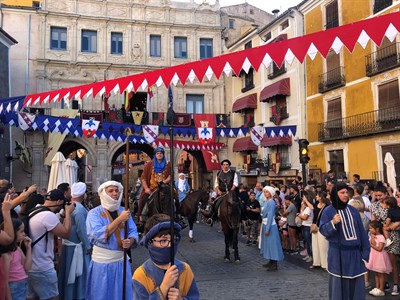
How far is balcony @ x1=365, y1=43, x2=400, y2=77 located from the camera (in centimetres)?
1700

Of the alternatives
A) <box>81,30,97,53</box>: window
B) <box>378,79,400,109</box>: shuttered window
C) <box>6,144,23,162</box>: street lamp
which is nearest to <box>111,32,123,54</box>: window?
<box>81,30,97,53</box>: window

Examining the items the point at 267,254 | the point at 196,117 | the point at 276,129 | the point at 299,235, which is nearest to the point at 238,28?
the point at 196,117

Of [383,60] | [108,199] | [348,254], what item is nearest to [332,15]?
[383,60]

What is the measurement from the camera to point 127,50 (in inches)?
1119

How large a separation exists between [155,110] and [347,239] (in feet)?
80.1

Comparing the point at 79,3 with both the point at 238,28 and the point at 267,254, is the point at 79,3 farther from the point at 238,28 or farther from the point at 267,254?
the point at 267,254

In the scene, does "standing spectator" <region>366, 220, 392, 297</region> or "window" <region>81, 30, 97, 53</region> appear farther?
"window" <region>81, 30, 97, 53</region>

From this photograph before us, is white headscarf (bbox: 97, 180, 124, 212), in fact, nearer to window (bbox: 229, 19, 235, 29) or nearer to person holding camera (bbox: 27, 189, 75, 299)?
person holding camera (bbox: 27, 189, 75, 299)

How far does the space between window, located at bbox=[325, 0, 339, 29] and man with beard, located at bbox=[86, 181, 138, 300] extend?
63.6 ft

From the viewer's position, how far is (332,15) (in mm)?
20828

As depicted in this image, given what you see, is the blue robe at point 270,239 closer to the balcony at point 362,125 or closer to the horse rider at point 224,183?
the horse rider at point 224,183

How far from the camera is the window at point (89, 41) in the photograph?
2778 cm

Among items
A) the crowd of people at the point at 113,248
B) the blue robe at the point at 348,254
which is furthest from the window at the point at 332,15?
the blue robe at the point at 348,254

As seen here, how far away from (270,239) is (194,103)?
2224 centimetres
